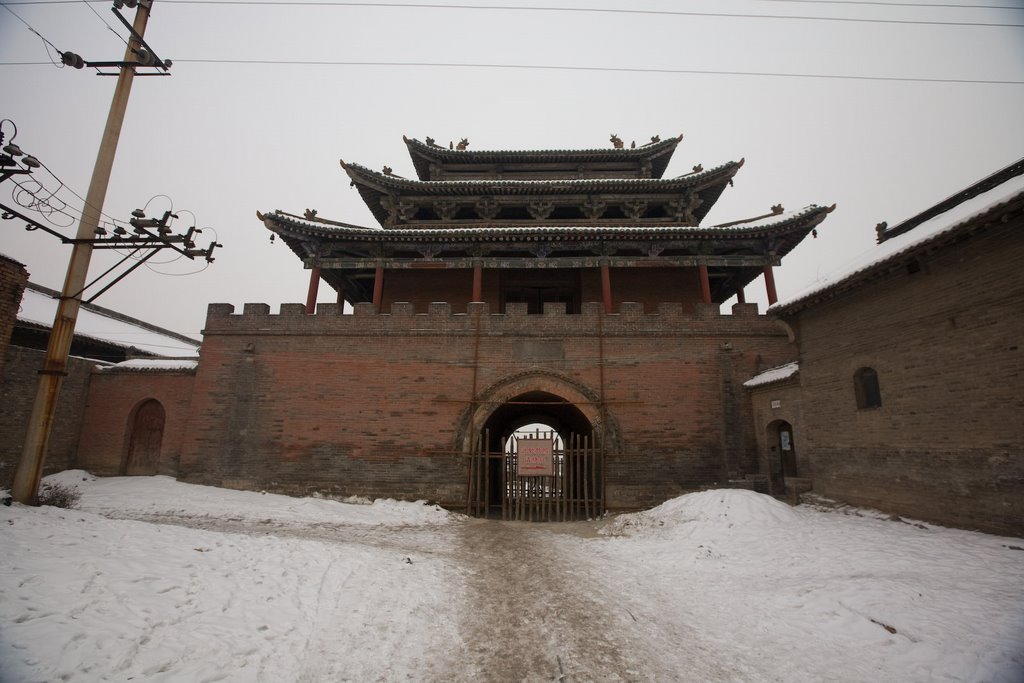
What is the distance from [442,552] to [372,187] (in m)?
13.3

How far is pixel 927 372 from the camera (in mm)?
7324

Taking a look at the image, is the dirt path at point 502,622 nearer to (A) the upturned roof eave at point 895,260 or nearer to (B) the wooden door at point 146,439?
(A) the upturned roof eave at point 895,260

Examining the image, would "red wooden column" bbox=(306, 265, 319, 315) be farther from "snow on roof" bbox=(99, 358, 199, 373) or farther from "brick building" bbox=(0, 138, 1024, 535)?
"snow on roof" bbox=(99, 358, 199, 373)

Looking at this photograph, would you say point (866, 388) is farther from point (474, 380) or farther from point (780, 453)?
point (474, 380)

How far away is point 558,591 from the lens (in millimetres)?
5637

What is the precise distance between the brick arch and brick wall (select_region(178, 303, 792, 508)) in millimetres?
58

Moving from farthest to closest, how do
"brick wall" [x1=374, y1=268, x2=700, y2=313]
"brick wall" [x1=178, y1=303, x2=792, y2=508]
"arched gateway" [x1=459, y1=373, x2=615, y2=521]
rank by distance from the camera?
"brick wall" [x1=374, y1=268, x2=700, y2=313], "brick wall" [x1=178, y1=303, x2=792, y2=508], "arched gateway" [x1=459, y1=373, x2=615, y2=521]

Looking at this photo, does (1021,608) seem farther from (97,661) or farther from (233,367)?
(233,367)

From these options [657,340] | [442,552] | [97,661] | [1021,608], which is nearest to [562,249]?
[657,340]

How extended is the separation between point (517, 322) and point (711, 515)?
636 centimetres

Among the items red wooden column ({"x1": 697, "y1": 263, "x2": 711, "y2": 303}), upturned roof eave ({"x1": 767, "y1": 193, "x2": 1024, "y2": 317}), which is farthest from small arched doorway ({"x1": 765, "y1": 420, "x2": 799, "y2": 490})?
red wooden column ({"x1": 697, "y1": 263, "x2": 711, "y2": 303})

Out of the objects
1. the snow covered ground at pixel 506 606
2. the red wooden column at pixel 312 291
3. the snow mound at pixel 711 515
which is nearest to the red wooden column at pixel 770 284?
the snow mound at pixel 711 515

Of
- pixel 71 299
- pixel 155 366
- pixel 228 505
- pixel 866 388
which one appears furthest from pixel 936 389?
pixel 155 366

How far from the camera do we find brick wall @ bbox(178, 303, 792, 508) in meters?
11.3
